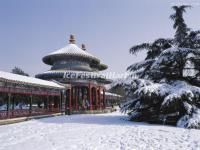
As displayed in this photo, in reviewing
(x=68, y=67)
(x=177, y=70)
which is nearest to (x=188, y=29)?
(x=177, y=70)

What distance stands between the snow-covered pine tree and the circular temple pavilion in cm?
1150

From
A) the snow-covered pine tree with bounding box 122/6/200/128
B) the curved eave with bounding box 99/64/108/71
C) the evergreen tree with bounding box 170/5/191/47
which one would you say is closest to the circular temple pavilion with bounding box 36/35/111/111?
the curved eave with bounding box 99/64/108/71

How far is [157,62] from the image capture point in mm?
14594

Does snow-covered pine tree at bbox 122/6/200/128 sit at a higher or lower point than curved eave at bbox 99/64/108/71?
lower

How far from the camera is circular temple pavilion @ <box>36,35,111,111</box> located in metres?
27.8

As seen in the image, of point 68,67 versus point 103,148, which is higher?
point 68,67

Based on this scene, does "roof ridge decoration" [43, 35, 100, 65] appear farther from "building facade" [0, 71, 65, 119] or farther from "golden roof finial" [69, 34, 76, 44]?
"building facade" [0, 71, 65, 119]

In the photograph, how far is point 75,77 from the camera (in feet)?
91.0

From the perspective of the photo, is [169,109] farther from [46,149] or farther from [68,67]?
[68,67]

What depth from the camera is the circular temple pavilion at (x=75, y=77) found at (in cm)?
2775

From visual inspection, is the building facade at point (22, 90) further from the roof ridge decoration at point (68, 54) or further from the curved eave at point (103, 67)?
the curved eave at point (103, 67)

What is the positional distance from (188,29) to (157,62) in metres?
3.40

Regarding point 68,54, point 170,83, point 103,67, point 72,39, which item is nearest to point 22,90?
point 170,83

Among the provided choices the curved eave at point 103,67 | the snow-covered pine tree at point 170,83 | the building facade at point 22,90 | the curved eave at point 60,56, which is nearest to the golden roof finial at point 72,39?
the curved eave at point 60,56
